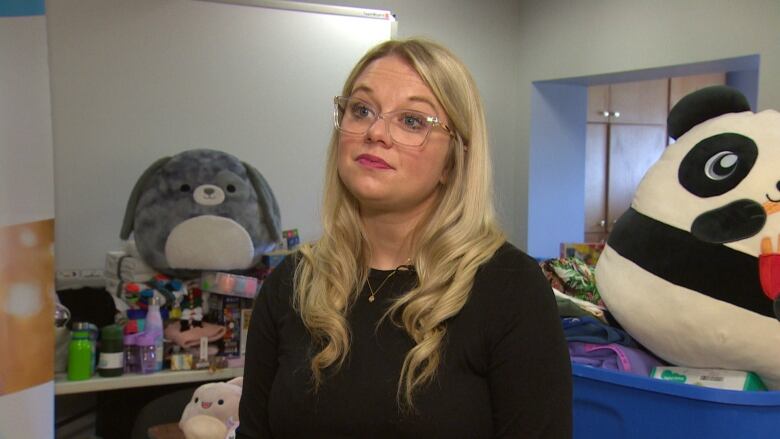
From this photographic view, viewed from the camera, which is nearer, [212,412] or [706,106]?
[706,106]

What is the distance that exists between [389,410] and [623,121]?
3.81 meters

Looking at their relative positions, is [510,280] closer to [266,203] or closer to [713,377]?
[713,377]

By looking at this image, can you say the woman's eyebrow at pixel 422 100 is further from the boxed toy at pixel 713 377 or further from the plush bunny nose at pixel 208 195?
the plush bunny nose at pixel 208 195

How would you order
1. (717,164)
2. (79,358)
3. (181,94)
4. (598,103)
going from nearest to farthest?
(717,164) < (79,358) < (181,94) < (598,103)

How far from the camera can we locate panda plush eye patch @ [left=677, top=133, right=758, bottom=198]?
1.29 meters

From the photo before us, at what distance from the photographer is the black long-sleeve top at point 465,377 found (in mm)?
967

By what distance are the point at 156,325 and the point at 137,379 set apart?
173mm

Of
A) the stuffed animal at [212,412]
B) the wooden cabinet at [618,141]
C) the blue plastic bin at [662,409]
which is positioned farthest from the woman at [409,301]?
the wooden cabinet at [618,141]

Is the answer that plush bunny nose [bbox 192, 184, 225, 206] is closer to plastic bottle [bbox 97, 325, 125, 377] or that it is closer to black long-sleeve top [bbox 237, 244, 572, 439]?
plastic bottle [bbox 97, 325, 125, 377]

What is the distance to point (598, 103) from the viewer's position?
4.31 meters

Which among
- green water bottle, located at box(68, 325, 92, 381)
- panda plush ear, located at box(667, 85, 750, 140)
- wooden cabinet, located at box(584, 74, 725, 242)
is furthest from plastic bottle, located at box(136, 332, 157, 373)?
wooden cabinet, located at box(584, 74, 725, 242)

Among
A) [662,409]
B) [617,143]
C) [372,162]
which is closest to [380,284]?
[372,162]

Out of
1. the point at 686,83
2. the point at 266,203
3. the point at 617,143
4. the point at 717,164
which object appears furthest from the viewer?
the point at 686,83

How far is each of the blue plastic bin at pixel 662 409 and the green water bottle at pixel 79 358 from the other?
1617mm
